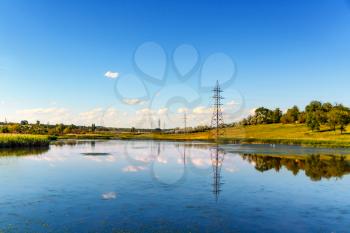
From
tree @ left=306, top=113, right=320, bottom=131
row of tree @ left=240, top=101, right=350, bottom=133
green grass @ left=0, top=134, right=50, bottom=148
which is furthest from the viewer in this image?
tree @ left=306, top=113, right=320, bottom=131

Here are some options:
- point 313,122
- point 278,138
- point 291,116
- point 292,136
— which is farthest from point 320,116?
point 291,116

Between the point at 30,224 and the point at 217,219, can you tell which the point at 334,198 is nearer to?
the point at 217,219

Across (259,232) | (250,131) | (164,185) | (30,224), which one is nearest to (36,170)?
(164,185)

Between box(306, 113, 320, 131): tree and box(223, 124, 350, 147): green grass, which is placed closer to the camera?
box(223, 124, 350, 147): green grass

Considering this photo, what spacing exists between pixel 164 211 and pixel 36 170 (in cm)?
2382

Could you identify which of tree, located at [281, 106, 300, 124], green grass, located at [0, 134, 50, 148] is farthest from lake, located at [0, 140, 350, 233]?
tree, located at [281, 106, 300, 124]

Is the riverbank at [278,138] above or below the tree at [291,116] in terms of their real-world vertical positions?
below

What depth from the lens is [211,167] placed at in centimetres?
4506

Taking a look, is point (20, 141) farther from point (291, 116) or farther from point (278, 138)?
point (291, 116)

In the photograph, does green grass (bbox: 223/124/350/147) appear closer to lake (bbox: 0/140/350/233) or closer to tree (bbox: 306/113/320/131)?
tree (bbox: 306/113/320/131)

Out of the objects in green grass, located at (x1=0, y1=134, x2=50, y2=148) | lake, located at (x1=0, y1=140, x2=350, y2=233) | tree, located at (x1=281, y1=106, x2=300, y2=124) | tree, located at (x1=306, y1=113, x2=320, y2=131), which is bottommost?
lake, located at (x1=0, y1=140, x2=350, y2=233)

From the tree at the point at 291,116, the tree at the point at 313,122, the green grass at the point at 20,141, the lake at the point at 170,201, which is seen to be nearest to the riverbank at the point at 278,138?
the green grass at the point at 20,141

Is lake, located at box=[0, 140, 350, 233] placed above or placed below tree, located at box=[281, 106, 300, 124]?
below

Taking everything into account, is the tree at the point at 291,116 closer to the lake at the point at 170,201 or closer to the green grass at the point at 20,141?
the green grass at the point at 20,141
